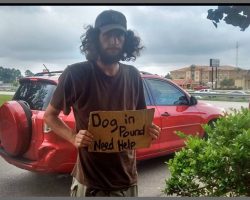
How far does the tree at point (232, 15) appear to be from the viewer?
2.68 metres

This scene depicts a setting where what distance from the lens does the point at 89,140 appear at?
185 centimetres

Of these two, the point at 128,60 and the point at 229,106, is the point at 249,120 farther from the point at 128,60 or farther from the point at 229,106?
the point at 128,60

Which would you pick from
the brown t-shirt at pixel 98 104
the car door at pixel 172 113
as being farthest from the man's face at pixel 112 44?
the car door at pixel 172 113

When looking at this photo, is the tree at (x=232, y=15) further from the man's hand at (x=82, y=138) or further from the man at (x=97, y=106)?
the man's hand at (x=82, y=138)

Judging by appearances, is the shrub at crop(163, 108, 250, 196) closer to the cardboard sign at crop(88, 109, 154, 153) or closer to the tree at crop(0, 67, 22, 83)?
the cardboard sign at crop(88, 109, 154, 153)

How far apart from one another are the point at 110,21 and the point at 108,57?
27cm

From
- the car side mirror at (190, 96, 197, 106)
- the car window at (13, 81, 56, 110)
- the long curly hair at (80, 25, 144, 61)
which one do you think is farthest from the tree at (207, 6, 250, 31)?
the car window at (13, 81, 56, 110)

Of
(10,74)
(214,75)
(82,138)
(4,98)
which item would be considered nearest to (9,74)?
(10,74)

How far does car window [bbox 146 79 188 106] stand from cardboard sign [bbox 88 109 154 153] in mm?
739

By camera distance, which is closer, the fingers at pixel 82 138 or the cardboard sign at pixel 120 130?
the fingers at pixel 82 138

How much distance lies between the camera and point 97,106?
191 cm

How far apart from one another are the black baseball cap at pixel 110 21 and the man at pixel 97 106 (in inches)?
6.4

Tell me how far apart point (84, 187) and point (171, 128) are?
1.20 metres

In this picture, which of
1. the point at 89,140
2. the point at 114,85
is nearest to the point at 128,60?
the point at 114,85
